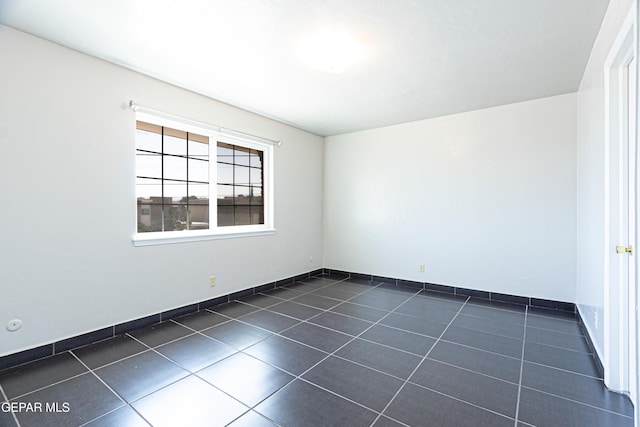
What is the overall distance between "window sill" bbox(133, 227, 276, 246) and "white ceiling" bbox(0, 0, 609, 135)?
1514mm

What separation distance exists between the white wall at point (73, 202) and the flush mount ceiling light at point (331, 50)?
1483mm

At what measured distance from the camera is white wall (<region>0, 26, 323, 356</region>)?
210 centimetres

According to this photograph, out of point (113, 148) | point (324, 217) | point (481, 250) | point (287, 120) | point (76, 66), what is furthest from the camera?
point (324, 217)

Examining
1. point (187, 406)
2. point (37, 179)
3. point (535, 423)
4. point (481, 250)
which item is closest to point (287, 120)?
point (37, 179)

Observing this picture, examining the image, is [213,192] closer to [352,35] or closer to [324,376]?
[352,35]

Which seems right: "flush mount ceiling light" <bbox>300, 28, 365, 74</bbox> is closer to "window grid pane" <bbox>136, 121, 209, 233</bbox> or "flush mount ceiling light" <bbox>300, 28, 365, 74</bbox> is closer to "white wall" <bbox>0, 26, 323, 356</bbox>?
"white wall" <bbox>0, 26, 323, 356</bbox>

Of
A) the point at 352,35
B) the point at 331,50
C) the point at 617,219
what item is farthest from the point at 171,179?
the point at 617,219

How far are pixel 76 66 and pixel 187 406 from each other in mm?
2627

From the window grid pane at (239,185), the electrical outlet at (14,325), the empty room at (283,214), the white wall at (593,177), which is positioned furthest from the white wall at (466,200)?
the electrical outlet at (14,325)

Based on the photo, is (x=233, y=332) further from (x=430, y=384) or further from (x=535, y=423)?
(x=535, y=423)

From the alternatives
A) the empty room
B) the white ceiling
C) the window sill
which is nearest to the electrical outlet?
the empty room

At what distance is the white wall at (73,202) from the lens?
6.88 feet

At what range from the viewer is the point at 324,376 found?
2025mm

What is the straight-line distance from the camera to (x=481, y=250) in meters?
3.80
